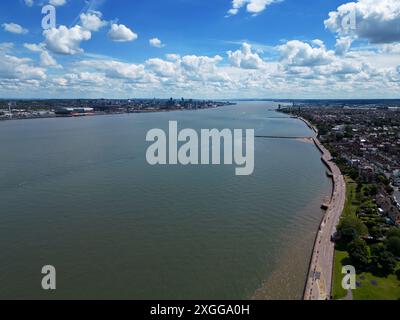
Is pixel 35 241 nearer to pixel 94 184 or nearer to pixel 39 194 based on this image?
pixel 39 194

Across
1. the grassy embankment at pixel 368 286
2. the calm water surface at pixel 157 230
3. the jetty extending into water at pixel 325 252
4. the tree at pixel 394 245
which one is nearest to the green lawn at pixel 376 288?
the grassy embankment at pixel 368 286

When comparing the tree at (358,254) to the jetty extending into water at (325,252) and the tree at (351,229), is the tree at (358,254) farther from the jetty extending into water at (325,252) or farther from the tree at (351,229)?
the tree at (351,229)

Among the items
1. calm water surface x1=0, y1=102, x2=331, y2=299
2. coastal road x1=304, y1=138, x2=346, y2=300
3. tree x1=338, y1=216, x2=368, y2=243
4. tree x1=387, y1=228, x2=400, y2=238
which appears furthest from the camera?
tree x1=338, y1=216, x2=368, y2=243

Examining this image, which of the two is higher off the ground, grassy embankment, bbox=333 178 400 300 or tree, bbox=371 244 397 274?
tree, bbox=371 244 397 274

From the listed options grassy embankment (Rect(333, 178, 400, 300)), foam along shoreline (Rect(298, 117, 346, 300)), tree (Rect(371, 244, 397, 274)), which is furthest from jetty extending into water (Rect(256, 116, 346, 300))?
tree (Rect(371, 244, 397, 274))

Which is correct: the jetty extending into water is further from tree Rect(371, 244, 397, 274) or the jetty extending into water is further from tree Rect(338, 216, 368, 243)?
tree Rect(371, 244, 397, 274)
